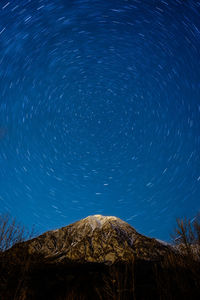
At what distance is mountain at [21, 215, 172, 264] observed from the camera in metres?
15.1

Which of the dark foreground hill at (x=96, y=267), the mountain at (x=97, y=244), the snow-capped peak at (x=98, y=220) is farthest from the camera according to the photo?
the snow-capped peak at (x=98, y=220)

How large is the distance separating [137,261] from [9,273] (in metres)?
10.3

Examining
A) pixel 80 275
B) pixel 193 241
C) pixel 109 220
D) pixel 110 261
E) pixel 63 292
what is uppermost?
pixel 109 220

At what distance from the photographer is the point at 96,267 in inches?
532

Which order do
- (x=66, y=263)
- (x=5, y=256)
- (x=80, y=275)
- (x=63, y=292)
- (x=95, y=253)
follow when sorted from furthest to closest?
(x=95, y=253) → (x=66, y=263) → (x=5, y=256) → (x=80, y=275) → (x=63, y=292)

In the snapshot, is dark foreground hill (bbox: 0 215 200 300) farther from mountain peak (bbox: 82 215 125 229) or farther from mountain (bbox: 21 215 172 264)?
mountain peak (bbox: 82 215 125 229)

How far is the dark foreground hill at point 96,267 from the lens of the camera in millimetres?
9164

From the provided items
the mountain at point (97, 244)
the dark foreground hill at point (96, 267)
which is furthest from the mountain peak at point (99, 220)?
the dark foreground hill at point (96, 267)

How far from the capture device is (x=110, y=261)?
1424 centimetres

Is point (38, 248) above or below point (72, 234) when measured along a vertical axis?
below

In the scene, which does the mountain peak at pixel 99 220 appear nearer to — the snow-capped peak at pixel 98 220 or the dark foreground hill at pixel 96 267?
the snow-capped peak at pixel 98 220

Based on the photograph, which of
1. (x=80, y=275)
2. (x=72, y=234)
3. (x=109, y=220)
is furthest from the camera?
(x=109, y=220)

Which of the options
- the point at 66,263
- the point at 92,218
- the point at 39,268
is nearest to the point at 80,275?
the point at 66,263

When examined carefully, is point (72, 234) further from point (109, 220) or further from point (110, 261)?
point (110, 261)
